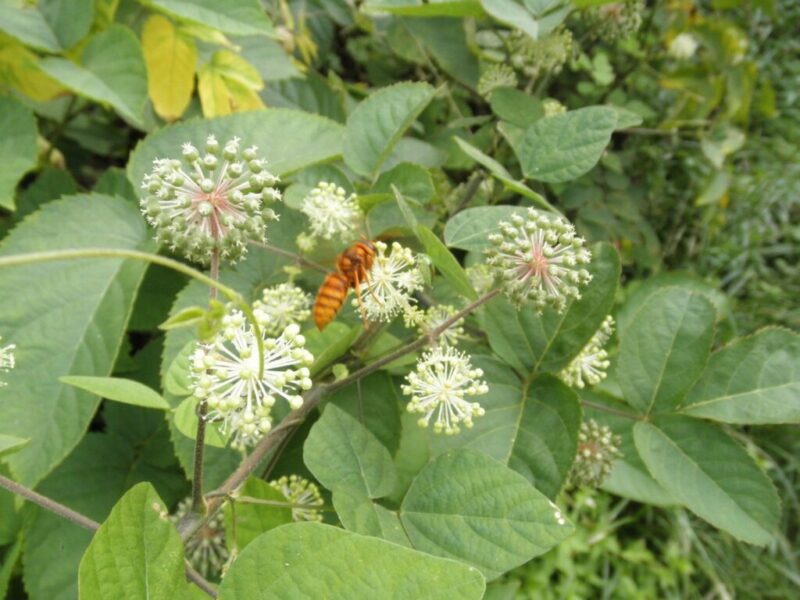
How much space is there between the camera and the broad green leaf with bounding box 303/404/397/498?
1190mm

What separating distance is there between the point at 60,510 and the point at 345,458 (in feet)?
1.55

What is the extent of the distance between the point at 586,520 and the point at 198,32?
8.64 feet

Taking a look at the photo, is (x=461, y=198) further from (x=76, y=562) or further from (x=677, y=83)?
(x=677, y=83)

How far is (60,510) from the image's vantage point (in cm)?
103

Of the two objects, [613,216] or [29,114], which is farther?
[613,216]

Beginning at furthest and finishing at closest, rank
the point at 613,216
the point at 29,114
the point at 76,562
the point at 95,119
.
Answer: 1. the point at 613,216
2. the point at 95,119
3. the point at 29,114
4. the point at 76,562

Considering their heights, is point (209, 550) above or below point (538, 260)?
below

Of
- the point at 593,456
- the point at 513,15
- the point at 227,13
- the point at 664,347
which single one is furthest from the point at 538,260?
the point at 227,13

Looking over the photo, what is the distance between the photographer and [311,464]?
3.87 feet

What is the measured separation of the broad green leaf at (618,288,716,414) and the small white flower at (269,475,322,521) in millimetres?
731

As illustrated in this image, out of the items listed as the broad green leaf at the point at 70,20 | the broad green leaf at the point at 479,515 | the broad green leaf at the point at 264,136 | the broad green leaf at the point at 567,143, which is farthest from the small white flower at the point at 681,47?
the broad green leaf at the point at 479,515

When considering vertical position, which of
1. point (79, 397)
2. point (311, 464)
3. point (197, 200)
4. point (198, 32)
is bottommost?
point (79, 397)

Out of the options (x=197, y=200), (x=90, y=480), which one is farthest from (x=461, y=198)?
(x=90, y=480)

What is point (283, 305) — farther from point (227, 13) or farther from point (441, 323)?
point (227, 13)
